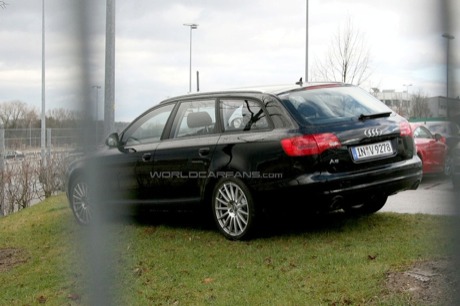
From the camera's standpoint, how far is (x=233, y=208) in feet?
16.4

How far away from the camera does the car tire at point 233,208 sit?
487 cm

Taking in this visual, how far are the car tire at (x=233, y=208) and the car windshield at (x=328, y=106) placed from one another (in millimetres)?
716

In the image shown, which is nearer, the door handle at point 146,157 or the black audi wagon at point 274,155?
the black audi wagon at point 274,155

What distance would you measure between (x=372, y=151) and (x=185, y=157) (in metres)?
1.54

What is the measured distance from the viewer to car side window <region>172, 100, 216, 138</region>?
532 centimetres

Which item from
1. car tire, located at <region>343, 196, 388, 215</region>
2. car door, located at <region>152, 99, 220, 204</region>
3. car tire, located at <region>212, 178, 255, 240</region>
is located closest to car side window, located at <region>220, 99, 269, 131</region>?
car door, located at <region>152, 99, 220, 204</region>

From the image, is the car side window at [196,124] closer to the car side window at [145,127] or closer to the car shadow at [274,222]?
the car shadow at [274,222]

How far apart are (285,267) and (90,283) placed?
3.37 metres

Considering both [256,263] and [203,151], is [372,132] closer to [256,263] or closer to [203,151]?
[256,263]

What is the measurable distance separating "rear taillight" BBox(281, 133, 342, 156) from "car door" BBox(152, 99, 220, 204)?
767 millimetres

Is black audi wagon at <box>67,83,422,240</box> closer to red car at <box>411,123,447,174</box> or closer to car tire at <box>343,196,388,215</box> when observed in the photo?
car tire at <box>343,196,388,215</box>

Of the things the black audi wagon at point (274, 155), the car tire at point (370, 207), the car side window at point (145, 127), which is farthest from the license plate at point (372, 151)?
the car side window at point (145, 127)

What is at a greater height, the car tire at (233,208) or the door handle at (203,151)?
the door handle at (203,151)

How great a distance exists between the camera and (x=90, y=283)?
3.24ft
